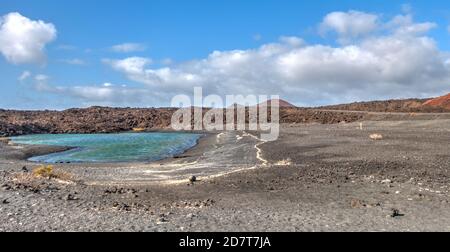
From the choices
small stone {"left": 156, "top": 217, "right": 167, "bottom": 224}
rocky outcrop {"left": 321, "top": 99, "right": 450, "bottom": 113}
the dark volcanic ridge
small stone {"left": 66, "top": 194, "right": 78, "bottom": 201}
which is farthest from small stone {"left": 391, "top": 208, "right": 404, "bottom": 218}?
rocky outcrop {"left": 321, "top": 99, "right": 450, "bottom": 113}

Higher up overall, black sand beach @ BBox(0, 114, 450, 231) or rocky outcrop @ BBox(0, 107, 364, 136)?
rocky outcrop @ BBox(0, 107, 364, 136)

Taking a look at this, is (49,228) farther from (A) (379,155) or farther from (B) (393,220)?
(A) (379,155)

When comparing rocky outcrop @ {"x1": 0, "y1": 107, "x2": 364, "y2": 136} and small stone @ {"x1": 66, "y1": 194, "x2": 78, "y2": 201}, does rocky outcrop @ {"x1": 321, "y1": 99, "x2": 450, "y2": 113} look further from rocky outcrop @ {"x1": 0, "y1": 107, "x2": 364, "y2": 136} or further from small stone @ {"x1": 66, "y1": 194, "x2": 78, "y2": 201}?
small stone @ {"x1": 66, "y1": 194, "x2": 78, "y2": 201}

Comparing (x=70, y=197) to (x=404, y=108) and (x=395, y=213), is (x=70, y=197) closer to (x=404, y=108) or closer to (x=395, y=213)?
(x=395, y=213)

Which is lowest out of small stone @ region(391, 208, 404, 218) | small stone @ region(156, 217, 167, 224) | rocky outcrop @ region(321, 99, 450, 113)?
small stone @ region(156, 217, 167, 224)

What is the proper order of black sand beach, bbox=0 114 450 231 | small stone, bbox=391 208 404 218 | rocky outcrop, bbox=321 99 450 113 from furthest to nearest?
rocky outcrop, bbox=321 99 450 113 < small stone, bbox=391 208 404 218 < black sand beach, bbox=0 114 450 231

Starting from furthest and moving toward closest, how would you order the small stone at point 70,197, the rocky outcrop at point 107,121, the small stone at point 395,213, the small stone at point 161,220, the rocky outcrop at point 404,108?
the rocky outcrop at point 107,121
the rocky outcrop at point 404,108
the small stone at point 70,197
the small stone at point 395,213
the small stone at point 161,220

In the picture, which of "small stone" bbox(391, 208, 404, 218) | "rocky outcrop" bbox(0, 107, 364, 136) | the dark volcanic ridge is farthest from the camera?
"rocky outcrop" bbox(0, 107, 364, 136)

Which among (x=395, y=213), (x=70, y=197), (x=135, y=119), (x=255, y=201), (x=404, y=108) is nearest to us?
(x=395, y=213)

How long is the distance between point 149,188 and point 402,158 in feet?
40.3

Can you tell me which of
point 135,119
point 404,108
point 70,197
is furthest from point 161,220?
point 135,119

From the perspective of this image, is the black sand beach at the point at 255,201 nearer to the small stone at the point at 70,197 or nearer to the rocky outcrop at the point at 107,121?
the small stone at the point at 70,197

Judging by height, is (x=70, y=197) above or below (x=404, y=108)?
below

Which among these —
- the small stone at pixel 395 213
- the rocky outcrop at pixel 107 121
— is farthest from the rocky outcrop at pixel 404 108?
the small stone at pixel 395 213
